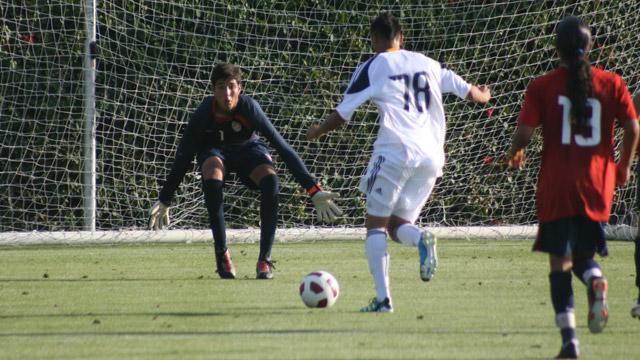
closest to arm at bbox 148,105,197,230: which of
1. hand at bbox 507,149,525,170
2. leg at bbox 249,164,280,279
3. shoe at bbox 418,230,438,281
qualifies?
leg at bbox 249,164,280,279

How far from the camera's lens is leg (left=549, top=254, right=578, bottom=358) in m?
6.09

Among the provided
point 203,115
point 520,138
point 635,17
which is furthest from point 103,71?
point 520,138

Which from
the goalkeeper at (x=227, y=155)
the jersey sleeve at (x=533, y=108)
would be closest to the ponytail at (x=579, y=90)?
the jersey sleeve at (x=533, y=108)

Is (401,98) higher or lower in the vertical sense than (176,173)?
higher

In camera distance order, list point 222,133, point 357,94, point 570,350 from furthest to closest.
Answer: point 222,133
point 357,94
point 570,350

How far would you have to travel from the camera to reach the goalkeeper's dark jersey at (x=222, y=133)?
1018 centimetres

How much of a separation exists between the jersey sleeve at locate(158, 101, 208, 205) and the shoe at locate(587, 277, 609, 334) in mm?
4627

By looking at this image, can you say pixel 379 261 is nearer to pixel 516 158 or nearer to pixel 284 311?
pixel 284 311

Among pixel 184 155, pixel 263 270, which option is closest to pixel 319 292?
pixel 263 270

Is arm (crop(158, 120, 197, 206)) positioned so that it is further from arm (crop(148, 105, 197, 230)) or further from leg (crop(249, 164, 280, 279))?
leg (crop(249, 164, 280, 279))

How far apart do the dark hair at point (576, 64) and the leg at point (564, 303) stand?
643mm

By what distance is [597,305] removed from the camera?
6.24 metres

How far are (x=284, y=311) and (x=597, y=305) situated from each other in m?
2.35

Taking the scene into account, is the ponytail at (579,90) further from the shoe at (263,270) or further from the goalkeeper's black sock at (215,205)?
the goalkeeper's black sock at (215,205)
